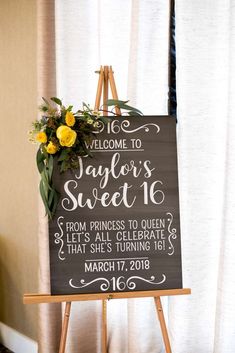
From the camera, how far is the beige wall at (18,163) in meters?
2.48

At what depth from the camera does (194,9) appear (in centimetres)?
181

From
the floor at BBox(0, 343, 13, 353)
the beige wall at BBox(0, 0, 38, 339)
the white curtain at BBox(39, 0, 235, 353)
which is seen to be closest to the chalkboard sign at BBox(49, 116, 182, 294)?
the white curtain at BBox(39, 0, 235, 353)

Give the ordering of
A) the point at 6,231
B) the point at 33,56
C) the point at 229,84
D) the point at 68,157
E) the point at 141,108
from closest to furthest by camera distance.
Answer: the point at 68,157
the point at 229,84
the point at 141,108
the point at 33,56
the point at 6,231

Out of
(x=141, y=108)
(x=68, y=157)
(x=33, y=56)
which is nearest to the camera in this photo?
(x=68, y=157)

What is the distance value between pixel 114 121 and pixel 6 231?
1376mm

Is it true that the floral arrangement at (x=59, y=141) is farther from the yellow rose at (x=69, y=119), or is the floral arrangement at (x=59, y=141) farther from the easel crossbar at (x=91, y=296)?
the easel crossbar at (x=91, y=296)

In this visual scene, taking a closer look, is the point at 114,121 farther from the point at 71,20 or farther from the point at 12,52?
the point at 12,52

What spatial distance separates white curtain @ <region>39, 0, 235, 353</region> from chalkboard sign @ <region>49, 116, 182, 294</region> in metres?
0.25

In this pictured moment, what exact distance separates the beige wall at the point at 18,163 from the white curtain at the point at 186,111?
39cm

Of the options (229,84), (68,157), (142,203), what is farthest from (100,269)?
(229,84)

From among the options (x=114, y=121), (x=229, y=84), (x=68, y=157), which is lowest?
(x=68, y=157)

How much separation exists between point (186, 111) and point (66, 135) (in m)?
0.58

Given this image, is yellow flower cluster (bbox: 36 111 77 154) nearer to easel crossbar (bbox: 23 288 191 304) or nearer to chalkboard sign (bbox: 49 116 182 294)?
chalkboard sign (bbox: 49 116 182 294)

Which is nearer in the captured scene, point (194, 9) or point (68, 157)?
point (68, 157)
